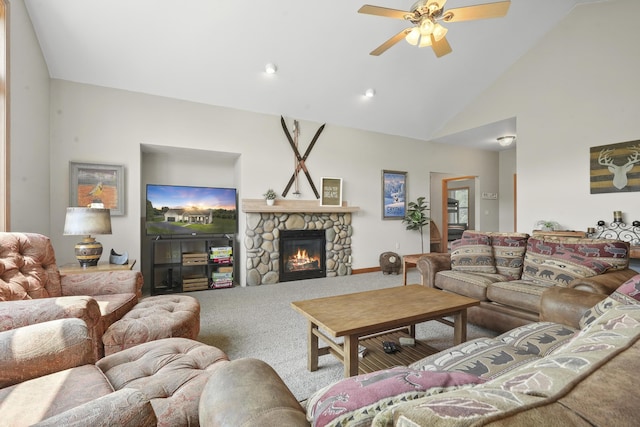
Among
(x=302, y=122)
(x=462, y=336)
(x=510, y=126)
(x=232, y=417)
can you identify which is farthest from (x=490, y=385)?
(x=510, y=126)

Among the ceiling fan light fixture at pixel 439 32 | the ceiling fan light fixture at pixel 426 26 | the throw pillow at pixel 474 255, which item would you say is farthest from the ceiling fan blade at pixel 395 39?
the throw pillow at pixel 474 255

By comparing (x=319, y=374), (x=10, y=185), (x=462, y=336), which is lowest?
(x=319, y=374)

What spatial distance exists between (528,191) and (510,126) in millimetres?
1398

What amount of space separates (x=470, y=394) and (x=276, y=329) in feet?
8.55

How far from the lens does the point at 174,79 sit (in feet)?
12.8

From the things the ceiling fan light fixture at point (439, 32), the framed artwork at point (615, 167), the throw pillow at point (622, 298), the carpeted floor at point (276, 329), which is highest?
the ceiling fan light fixture at point (439, 32)

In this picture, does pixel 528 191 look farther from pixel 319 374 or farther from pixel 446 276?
pixel 319 374

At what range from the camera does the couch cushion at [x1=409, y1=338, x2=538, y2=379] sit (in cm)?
125

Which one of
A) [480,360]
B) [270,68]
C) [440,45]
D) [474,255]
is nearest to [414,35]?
[440,45]

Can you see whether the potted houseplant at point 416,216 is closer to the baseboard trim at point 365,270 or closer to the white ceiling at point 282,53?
the baseboard trim at point 365,270

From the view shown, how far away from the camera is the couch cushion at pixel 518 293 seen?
2.37 metres

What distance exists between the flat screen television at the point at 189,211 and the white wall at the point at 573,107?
4.83 meters

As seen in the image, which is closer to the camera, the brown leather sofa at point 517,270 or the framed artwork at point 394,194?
the brown leather sofa at point 517,270

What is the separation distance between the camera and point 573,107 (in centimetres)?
420
